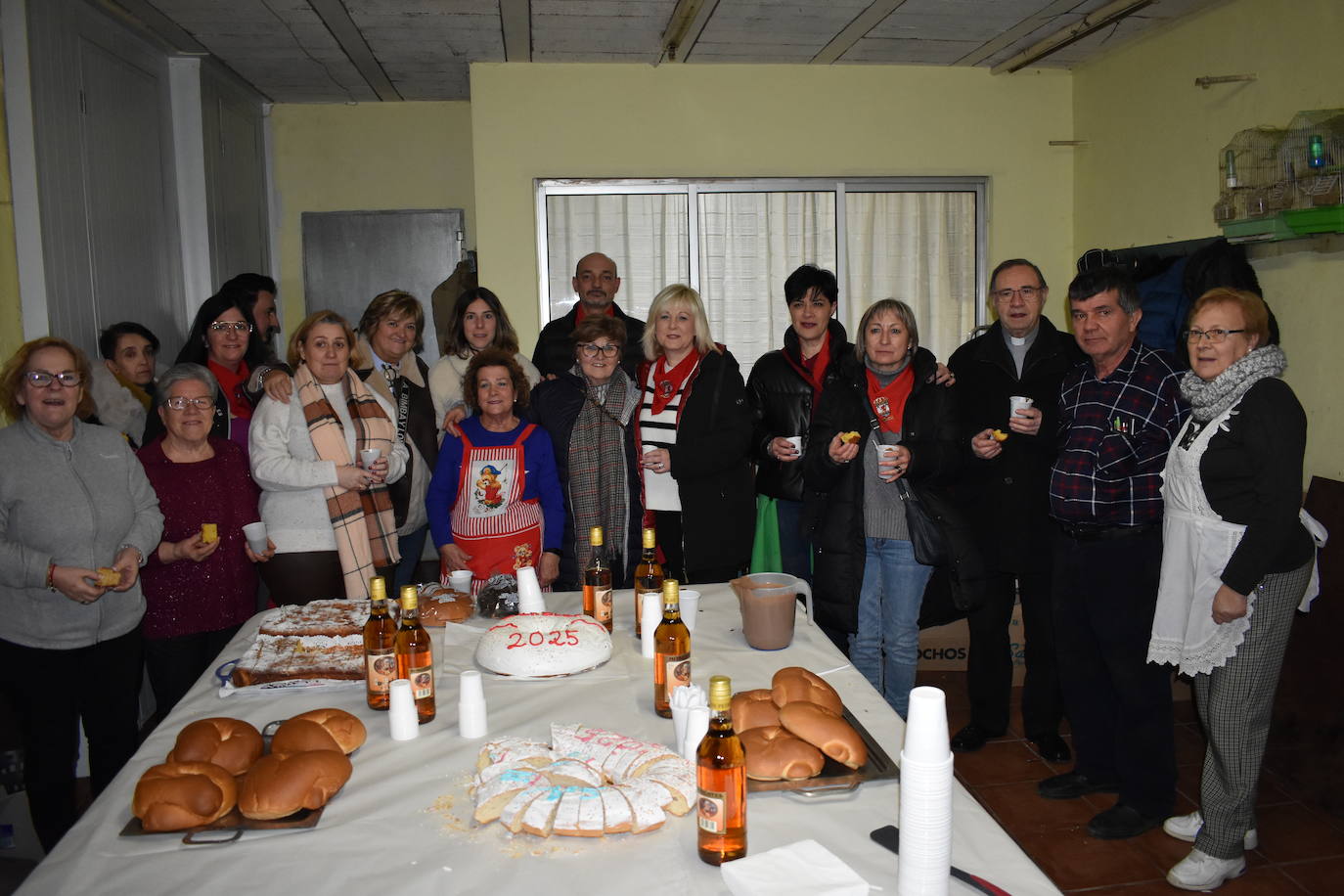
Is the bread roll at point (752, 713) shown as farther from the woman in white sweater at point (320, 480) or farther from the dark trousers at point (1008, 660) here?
the dark trousers at point (1008, 660)

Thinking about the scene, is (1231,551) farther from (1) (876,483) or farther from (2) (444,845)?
(2) (444,845)

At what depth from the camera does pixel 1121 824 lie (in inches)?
112

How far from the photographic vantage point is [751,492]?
340cm

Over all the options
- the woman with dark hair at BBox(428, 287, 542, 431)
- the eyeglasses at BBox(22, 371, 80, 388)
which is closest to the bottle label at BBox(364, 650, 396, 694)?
the eyeglasses at BBox(22, 371, 80, 388)

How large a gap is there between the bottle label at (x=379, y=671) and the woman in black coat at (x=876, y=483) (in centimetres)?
156

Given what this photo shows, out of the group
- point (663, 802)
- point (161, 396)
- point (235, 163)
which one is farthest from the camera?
point (235, 163)

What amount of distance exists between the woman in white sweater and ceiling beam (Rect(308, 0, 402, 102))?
71.8 inches

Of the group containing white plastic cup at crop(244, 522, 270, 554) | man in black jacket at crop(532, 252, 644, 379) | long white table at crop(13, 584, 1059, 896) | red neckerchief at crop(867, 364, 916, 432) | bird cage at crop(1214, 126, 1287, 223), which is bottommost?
long white table at crop(13, 584, 1059, 896)

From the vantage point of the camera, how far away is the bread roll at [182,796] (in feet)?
4.65

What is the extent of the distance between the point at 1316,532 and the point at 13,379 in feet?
11.5

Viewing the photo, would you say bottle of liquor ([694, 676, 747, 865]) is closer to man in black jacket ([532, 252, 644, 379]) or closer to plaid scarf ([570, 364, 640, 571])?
plaid scarf ([570, 364, 640, 571])

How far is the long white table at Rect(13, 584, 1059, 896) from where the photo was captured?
1.29 meters

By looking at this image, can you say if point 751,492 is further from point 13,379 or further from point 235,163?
point 235,163

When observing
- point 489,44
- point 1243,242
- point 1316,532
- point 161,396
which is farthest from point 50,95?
point 1243,242
